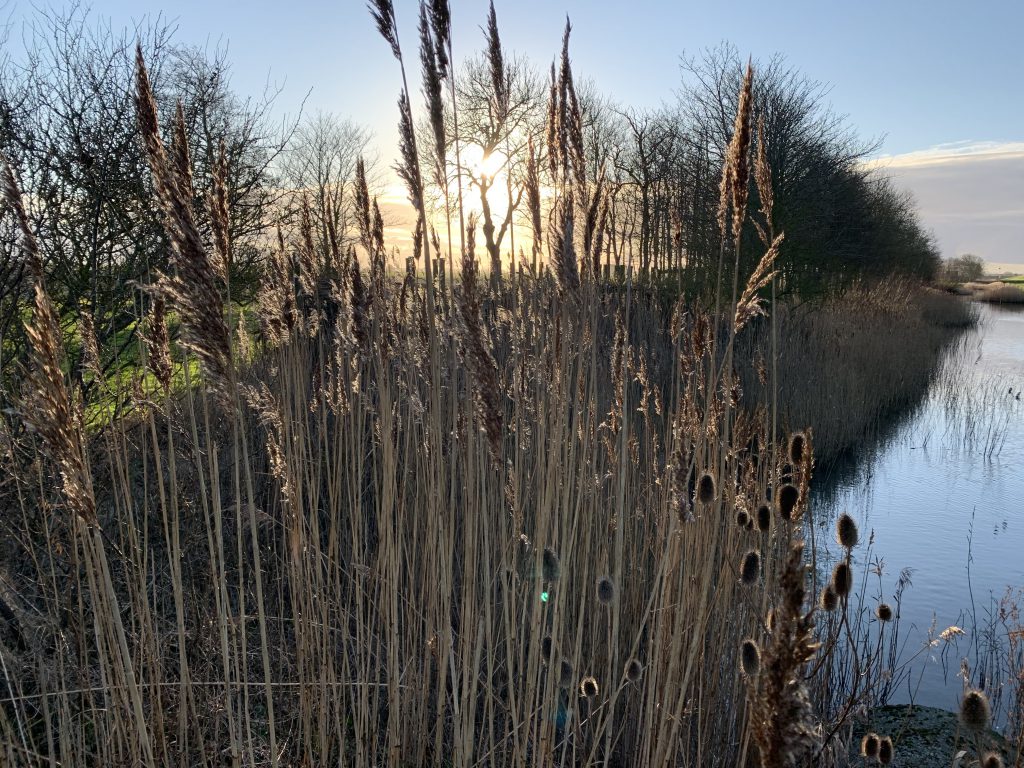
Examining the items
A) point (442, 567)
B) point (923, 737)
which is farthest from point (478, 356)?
point (923, 737)

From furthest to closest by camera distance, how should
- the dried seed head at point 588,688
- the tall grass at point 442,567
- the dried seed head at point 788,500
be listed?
the dried seed head at point 588,688 < the dried seed head at point 788,500 < the tall grass at point 442,567

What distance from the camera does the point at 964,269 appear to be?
61.2 metres

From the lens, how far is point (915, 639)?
16.9 feet

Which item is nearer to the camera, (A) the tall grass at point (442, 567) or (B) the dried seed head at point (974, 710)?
(A) the tall grass at point (442, 567)

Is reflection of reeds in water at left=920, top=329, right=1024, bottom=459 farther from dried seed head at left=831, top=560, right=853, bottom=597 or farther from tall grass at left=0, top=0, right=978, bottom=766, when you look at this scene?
dried seed head at left=831, top=560, right=853, bottom=597

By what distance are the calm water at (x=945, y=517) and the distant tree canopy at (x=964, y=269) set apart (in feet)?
165

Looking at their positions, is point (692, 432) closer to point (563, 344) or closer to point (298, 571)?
point (563, 344)

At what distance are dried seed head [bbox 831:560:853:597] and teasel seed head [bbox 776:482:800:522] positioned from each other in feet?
0.52

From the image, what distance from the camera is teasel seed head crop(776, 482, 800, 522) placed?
168cm

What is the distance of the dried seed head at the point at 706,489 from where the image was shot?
205 centimetres

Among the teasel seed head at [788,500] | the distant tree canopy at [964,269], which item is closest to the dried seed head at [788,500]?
the teasel seed head at [788,500]

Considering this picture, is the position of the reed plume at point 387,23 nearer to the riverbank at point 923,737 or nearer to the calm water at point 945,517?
the riverbank at point 923,737

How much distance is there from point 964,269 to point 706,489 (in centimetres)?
7005

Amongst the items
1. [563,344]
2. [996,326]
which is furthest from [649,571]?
[996,326]
